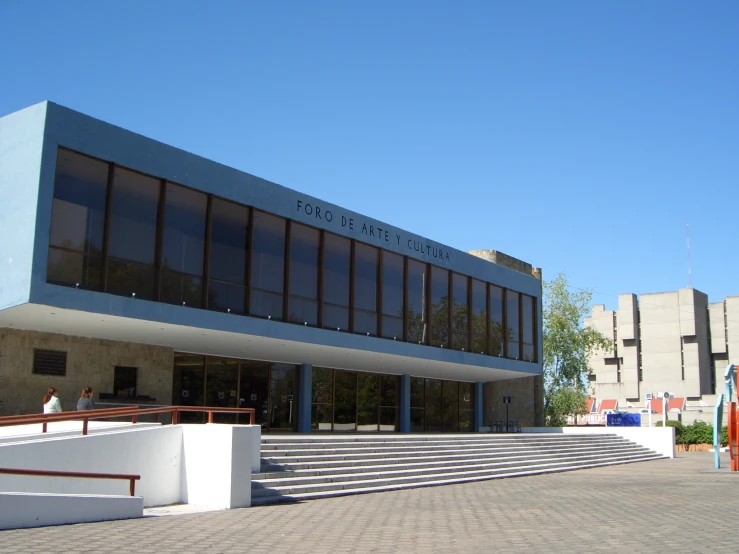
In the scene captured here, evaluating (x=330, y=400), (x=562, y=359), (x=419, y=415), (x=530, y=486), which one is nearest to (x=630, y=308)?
(x=562, y=359)

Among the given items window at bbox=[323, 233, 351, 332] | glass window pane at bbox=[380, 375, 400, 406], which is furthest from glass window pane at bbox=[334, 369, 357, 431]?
window at bbox=[323, 233, 351, 332]

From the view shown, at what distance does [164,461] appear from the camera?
1384cm

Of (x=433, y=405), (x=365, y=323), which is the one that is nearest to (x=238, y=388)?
(x=365, y=323)

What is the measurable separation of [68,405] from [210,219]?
216 inches

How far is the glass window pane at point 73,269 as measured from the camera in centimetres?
1570

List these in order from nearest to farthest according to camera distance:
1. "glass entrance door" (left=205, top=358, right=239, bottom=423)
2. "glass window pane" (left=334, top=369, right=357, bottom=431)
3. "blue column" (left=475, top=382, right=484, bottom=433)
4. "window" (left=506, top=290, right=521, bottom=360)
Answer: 1. "glass entrance door" (left=205, top=358, right=239, bottom=423)
2. "glass window pane" (left=334, top=369, right=357, bottom=431)
3. "window" (left=506, top=290, right=521, bottom=360)
4. "blue column" (left=475, top=382, right=484, bottom=433)

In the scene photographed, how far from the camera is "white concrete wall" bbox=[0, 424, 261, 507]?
1220 centimetres

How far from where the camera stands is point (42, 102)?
51.0 ft

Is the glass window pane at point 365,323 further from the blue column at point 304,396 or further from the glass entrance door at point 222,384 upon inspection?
the glass entrance door at point 222,384

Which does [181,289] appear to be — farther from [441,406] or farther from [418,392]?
[441,406]

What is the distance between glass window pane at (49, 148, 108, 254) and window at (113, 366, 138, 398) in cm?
402

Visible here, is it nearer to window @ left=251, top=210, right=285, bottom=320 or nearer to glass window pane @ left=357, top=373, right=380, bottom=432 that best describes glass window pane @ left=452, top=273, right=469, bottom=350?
glass window pane @ left=357, top=373, right=380, bottom=432

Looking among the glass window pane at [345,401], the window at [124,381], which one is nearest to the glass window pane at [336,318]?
the glass window pane at [345,401]

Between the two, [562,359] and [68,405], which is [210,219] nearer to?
[68,405]
